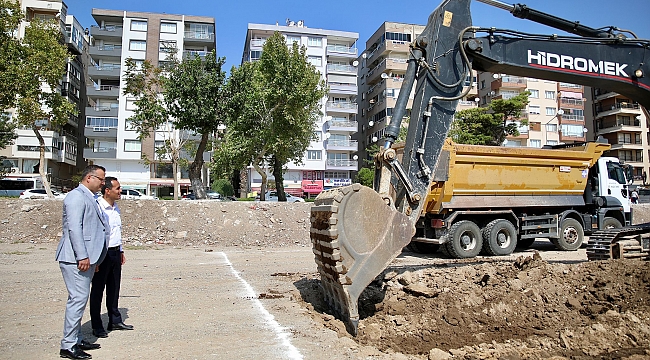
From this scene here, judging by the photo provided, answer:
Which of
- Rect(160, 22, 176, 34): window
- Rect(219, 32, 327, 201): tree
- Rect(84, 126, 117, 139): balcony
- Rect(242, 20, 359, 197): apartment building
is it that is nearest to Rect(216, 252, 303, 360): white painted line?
Rect(219, 32, 327, 201): tree

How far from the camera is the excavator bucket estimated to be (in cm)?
504

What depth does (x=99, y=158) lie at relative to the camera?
49781 millimetres

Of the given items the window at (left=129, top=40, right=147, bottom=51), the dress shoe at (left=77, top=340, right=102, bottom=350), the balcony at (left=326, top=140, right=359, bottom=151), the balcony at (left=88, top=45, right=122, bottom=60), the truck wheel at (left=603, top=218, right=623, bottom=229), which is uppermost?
the window at (left=129, top=40, right=147, bottom=51)

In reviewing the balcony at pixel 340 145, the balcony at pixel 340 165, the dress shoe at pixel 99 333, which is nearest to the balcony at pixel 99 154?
the balcony at pixel 340 165

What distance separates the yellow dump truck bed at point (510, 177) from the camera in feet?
37.3

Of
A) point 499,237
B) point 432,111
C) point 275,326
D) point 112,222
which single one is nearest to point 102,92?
point 499,237

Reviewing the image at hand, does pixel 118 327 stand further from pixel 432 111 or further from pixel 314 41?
pixel 314 41

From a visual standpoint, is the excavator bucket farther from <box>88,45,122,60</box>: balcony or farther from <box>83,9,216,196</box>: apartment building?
<box>88,45,122,60</box>: balcony

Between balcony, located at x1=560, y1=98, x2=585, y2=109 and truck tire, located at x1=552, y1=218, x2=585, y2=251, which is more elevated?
balcony, located at x1=560, y1=98, x2=585, y2=109

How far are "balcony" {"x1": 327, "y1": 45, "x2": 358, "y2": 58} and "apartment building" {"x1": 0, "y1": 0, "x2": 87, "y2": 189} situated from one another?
94.5 ft

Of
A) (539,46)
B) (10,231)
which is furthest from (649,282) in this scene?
(10,231)

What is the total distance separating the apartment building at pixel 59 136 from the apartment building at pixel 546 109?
4751cm

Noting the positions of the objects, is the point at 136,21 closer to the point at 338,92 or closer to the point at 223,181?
the point at 223,181

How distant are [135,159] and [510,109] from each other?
38809 mm
